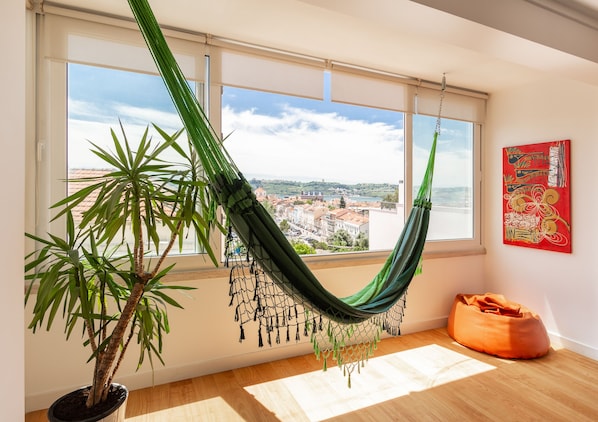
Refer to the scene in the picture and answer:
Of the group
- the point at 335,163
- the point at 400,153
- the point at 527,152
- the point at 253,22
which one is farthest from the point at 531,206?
the point at 253,22

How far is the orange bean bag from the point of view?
2365 millimetres

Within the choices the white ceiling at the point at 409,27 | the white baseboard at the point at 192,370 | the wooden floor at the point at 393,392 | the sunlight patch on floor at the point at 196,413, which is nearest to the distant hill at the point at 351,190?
the white ceiling at the point at 409,27

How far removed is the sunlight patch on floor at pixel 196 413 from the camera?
172cm

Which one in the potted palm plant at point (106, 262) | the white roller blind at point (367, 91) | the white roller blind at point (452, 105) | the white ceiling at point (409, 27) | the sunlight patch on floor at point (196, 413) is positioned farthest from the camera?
the white roller blind at point (452, 105)

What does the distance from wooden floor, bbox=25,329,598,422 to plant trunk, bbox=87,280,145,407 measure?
24.3 inches

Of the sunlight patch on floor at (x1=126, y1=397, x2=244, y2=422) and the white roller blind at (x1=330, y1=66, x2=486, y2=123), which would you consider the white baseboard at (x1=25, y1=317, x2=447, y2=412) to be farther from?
the white roller blind at (x1=330, y1=66, x2=486, y2=123)

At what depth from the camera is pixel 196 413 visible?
1768mm

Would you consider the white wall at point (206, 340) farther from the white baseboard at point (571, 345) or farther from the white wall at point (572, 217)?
the white baseboard at point (571, 345)

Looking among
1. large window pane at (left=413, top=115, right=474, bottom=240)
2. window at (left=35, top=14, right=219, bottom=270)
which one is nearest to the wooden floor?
window at (left=35, top=14, right=219, bottom=270)

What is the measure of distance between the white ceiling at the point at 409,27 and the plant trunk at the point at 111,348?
4.15 ft

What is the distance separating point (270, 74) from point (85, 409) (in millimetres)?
1983

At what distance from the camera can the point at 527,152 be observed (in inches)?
110

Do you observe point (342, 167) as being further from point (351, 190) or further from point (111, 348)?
point (111, 348)

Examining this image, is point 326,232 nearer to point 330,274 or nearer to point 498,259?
point 330,274
